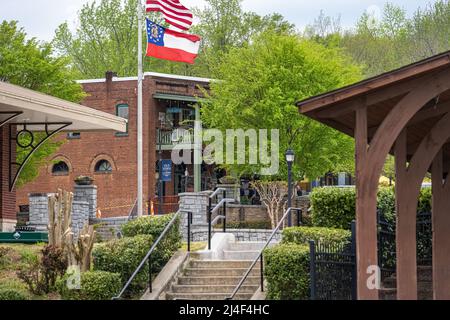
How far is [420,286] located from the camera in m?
18.1

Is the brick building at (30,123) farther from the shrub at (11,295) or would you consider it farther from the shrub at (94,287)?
the shrub at (94,287)

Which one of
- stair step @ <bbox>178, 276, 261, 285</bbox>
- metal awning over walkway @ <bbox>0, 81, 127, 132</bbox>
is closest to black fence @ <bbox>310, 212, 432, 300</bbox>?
stair step @ <bbox>178, 276, 261, 285</bbox>

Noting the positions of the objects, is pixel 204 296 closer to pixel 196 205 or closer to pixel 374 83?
pixel 374 83

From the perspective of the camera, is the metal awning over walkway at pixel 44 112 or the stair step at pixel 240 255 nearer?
the stair step at pixel 240 255

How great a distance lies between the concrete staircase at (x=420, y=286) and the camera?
16109mm

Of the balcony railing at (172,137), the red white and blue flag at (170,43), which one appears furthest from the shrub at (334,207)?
the balcony railing at (172,137)

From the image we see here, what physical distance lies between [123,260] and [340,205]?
15.2 ft

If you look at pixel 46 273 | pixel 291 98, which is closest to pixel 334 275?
pixel 46 273

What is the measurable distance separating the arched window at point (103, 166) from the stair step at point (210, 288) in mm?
35194

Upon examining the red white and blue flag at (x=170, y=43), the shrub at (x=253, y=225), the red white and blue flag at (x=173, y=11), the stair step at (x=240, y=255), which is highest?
the red white and blue flag at (x=173, y=11)

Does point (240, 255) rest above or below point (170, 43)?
below

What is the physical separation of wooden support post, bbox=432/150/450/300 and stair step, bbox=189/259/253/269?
4.63 meters

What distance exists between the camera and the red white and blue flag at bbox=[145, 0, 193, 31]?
31.4 m

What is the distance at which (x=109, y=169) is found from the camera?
53.5 meters
